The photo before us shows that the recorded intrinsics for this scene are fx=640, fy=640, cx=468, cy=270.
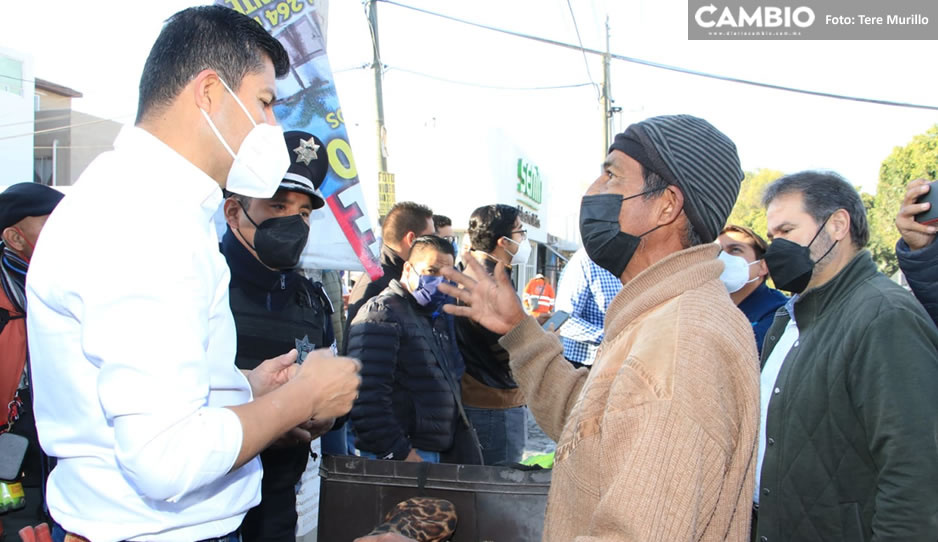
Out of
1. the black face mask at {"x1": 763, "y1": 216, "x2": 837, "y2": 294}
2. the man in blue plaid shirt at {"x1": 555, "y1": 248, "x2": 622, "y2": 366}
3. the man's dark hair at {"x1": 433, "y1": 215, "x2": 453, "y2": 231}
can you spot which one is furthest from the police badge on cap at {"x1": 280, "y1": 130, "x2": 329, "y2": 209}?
the man's dark hair at {"x1": 433, "y1": 215, "x2": 453, "y2": 231}

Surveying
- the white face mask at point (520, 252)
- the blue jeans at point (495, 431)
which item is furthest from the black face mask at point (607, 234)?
the white face mask at point (520, 252)

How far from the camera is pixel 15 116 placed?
2514 centimetres

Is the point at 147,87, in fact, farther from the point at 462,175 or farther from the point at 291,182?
the point at 462,175

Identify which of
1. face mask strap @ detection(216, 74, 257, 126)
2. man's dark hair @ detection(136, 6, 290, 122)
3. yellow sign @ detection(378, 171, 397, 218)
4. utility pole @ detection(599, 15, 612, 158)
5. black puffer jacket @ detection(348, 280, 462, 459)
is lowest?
black puffer jacket @ detection(348, 280, 462, 459)

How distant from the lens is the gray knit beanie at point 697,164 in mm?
1607

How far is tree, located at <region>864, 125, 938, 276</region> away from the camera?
26.2 meters

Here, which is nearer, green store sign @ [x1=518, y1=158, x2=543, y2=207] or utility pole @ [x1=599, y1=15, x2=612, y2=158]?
utility pole @ [x1=599, y1=15, x2=612, y2=158]

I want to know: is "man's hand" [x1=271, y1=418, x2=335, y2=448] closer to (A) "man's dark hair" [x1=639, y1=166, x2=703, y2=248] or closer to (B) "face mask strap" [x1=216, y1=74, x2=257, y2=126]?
(B) "face mask strap" [x1=216, y1=74, x2=257, y2=126]

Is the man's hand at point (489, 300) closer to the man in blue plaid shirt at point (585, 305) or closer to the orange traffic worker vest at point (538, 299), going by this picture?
the man in blue plaid shirt at point (585, 305)

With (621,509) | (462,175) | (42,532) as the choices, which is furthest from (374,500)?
(462,175)

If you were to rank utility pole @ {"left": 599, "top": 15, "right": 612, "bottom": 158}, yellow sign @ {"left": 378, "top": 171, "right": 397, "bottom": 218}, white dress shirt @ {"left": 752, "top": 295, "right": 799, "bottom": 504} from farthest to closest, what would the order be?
utility pole @ {"left": 599, "top": 15, "right": 612, "bottom": 158} → yellow sign @ {"left": 378, "top": 171, "right": 397, "bottom": 218} → white dress shirt @ {"left": 752, "top": 295, "right": 799, "bottom": 504}

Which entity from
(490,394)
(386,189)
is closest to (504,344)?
(490,394)

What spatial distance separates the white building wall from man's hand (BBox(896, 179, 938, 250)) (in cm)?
2854

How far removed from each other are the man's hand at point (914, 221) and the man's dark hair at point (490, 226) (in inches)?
115
